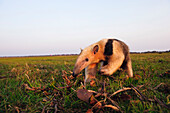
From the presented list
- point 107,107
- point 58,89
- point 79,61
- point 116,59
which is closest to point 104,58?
point 116,59

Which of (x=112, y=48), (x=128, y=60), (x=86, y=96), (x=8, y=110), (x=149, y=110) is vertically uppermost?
(x=112, y=48)

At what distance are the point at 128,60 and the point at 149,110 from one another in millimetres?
2850

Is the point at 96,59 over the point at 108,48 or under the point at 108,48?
under

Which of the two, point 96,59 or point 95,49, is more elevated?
point 95,49

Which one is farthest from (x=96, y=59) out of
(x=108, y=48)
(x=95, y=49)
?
(x=108, y=48)

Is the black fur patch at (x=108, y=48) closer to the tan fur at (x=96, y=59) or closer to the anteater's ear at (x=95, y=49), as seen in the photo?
the tan fur at (x=96, y=59)

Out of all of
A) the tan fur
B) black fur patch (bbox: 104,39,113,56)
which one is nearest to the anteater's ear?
the tan fur

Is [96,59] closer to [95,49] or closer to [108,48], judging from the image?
[95,49]

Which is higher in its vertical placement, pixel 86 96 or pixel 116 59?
pixel 116 59

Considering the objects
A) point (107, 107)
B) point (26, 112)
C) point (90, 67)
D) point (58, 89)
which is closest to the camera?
point (107, 107)

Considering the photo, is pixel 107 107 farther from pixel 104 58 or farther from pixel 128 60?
pixel 128 60

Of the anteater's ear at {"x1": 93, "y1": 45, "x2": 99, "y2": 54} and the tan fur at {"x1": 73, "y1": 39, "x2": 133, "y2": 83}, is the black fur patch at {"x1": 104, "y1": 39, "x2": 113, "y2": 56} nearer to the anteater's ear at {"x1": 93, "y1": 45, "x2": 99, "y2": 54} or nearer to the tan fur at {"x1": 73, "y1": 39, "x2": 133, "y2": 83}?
the tan fur at {"x1": 73, "y1": 39, "x2": 133, "y2": 83}

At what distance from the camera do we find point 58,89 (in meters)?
2.12

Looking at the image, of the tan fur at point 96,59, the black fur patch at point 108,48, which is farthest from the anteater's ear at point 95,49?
the black fur patch at point 108,48
